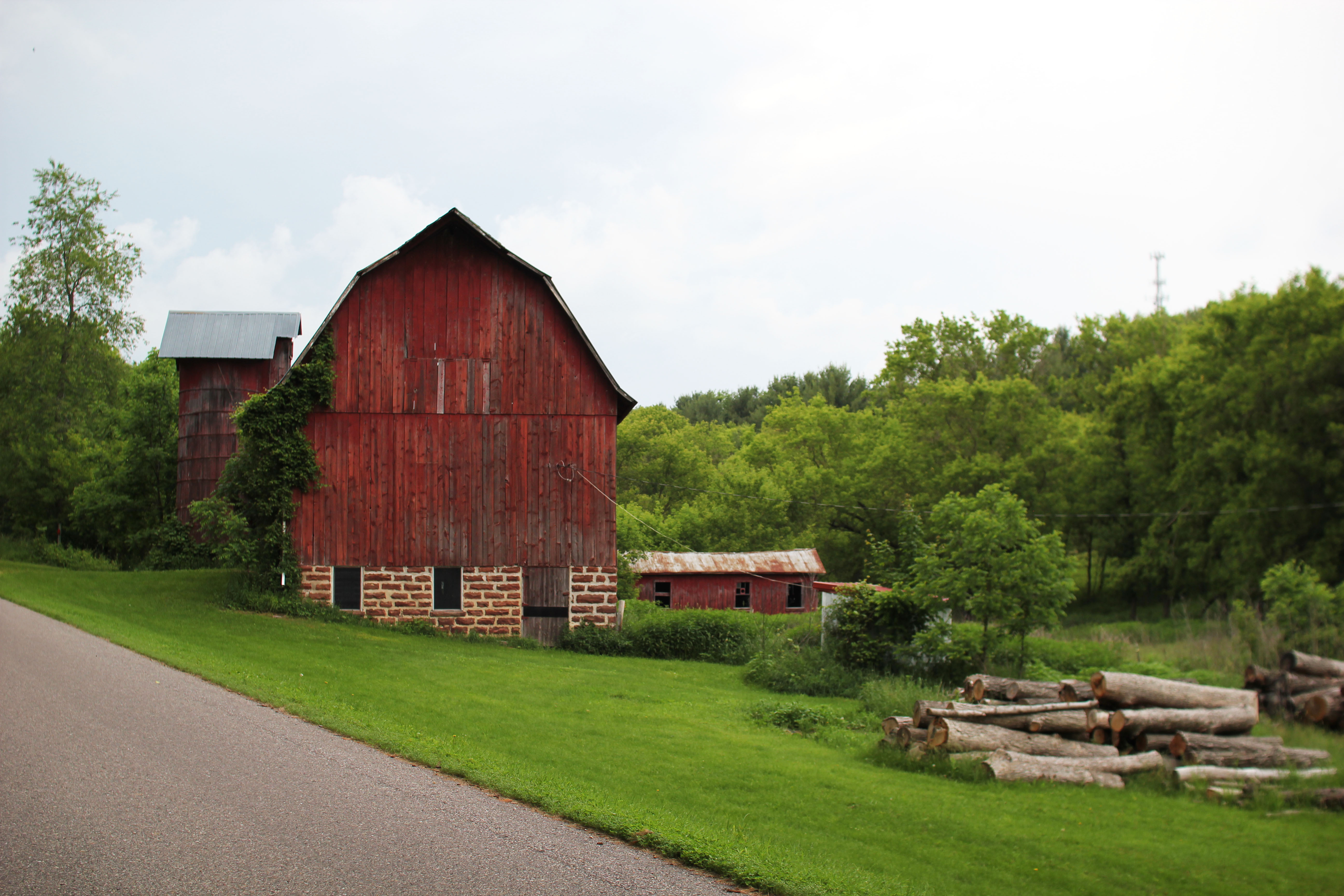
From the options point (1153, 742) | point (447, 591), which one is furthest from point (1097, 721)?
point (447, 591)

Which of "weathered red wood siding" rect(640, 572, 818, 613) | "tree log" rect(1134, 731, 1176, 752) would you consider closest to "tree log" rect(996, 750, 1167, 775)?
"tree log" rect(1134, 731, 1176, 752)

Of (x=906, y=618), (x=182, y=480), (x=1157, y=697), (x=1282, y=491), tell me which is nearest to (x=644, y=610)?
(x=906, y=618)

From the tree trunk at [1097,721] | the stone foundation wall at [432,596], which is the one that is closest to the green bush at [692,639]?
the stone foundation wall at [432,596]

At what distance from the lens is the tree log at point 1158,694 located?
42.1 ft

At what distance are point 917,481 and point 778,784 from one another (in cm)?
4098

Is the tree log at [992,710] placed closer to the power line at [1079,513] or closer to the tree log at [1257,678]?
the tree log at [1257,678]

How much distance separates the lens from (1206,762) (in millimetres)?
11781

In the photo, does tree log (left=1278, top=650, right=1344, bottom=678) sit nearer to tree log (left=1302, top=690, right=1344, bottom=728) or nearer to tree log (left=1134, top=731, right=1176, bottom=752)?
tree log (left=1302, top=690, right=1344, bottom=728)

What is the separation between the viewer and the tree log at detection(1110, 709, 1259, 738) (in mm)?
12430

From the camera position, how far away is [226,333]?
36.1 metres

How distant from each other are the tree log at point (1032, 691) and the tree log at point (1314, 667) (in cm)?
508

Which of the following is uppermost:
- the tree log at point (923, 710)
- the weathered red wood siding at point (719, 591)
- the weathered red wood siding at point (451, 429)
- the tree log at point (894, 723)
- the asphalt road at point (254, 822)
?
the weathered red wood siding at point (451, 429)

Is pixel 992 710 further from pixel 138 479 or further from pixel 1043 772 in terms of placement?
pixel 138 479

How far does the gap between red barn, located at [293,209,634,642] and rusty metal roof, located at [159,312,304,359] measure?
13.2 meters
